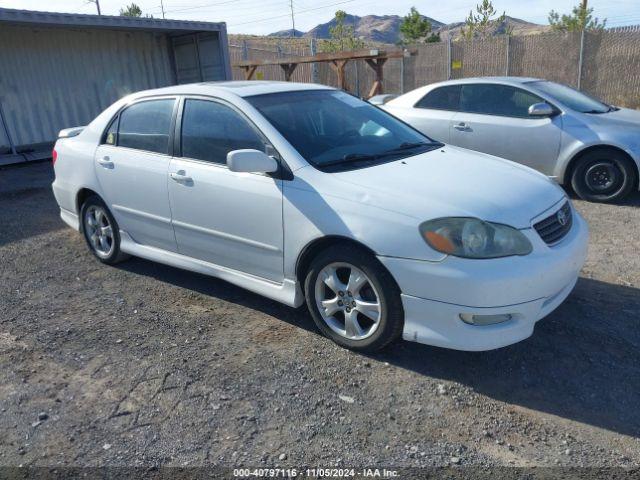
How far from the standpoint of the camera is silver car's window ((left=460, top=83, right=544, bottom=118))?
6867 millimetres

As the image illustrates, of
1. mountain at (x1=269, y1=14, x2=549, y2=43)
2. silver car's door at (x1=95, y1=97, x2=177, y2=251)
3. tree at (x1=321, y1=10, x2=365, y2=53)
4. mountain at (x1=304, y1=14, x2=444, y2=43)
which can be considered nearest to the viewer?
silver car's door at (x1=95, y1=97, x2=177, y2=251)

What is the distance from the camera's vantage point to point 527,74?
60.1ft

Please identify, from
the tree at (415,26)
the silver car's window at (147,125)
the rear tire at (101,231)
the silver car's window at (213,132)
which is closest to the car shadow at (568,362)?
the silver car's window at (213,132)

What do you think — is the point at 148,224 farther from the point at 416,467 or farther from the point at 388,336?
the point at 416,467

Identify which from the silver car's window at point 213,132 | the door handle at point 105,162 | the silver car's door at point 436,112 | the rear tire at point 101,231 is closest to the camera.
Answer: the silver car's window at point 213,132

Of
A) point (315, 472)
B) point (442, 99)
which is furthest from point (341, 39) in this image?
point (315, 472)

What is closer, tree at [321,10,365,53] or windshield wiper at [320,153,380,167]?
windshield wiper at [320,153,380,167]

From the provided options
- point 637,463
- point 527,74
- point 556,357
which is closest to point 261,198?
point 556,357

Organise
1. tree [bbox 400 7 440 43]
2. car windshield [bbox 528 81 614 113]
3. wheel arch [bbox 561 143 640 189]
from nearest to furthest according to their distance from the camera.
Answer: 1. wheel arch [bbox 561 143 640 189]
2. car windshield [bbox 528 81 614 113]
3. tree [bbox 400 7 440 43]

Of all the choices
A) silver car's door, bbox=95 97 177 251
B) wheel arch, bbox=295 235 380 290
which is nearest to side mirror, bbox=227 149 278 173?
wheel arch, bbox=295 235 380 290

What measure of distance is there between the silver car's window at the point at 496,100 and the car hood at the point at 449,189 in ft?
11.3

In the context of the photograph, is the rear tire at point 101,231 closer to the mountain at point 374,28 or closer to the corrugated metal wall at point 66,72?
the corrugated metal wall at point 66,72

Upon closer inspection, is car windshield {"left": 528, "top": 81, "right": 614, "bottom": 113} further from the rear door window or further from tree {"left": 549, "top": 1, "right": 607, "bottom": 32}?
tree {"left": 549, "top": 1, "right": 607, "bottom": 32}

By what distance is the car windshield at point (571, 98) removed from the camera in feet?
22.2
